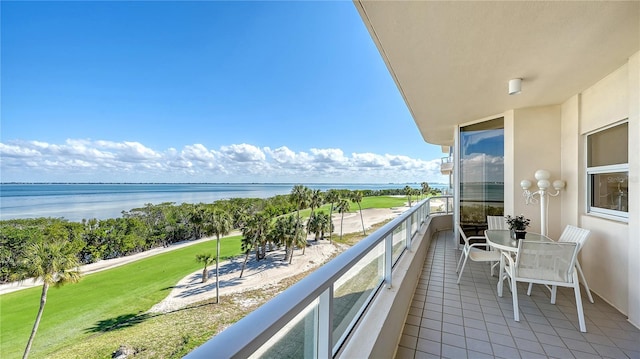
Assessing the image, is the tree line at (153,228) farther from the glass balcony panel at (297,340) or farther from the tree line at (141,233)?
the glass balcony panel at (297,340)

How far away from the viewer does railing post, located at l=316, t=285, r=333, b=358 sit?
1047 millimetres

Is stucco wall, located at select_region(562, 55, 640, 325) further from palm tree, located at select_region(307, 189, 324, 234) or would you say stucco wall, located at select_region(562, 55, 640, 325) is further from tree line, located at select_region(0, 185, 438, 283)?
palm tree, located at select_region(307, 189, 324, 234)

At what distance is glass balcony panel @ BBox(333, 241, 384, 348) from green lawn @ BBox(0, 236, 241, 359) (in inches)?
667

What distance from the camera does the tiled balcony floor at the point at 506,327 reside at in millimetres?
1999

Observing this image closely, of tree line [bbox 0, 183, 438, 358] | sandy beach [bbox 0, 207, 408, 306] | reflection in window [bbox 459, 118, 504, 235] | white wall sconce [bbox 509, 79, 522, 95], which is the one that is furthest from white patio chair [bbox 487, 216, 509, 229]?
tree line [bbox 0, 183, 438, 358]

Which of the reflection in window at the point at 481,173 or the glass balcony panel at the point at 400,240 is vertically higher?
the reflection in window at the point at 481,173

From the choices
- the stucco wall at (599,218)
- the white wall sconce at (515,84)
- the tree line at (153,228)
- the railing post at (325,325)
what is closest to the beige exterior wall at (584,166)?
the stucco wall at (599,218)

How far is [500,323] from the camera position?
2393mm

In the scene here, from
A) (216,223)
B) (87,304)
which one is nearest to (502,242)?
(216,223)

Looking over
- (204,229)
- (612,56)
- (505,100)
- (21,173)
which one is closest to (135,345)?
(204,229)

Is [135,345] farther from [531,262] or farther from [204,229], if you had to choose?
[531,262]

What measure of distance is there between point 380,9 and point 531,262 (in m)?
2.85

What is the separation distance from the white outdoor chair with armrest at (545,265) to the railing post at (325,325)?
240 cm

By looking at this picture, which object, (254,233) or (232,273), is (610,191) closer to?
(254,233)
